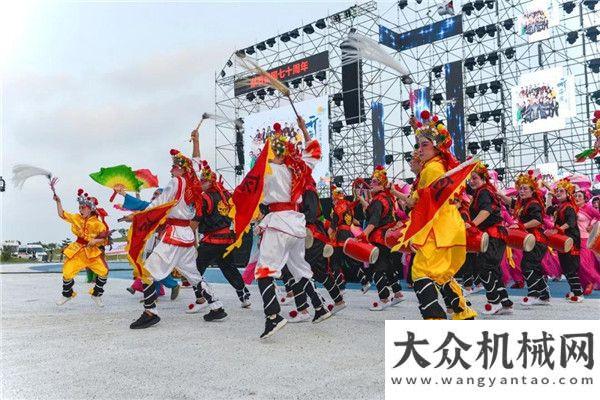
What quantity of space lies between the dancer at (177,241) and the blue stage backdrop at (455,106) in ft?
45.7

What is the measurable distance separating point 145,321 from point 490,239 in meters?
3.91

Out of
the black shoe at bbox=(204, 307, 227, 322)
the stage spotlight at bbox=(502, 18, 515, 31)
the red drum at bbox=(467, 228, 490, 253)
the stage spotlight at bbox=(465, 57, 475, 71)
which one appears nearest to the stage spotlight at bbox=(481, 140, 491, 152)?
the stage spotlight at bbox=(465, 57, 475, 71)

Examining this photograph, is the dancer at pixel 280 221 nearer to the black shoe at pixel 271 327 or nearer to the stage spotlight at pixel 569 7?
the black shoe at pixel 271 327

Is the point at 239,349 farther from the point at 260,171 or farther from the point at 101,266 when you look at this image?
the point at 101,266

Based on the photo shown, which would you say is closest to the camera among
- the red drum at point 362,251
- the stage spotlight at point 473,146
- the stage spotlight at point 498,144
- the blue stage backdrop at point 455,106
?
the red drum at point 362,251

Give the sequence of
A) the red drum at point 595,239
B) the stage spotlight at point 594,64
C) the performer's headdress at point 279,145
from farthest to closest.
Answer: the stage spotlight at point 594,64 → the red drum at point 595,239 → the performer's headdress at point 279,145

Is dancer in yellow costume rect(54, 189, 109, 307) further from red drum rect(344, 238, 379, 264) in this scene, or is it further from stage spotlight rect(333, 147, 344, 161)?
stage spotlight rect(333, 147, 344, 161)

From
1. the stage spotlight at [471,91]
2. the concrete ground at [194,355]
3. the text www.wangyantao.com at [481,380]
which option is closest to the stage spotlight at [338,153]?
the stage spotlight at [471,91]

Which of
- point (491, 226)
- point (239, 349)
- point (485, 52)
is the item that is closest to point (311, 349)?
point (239, 349)

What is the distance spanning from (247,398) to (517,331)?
1.57 metres

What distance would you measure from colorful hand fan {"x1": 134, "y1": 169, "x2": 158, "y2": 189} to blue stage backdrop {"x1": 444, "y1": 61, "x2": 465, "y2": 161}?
42.7 feet

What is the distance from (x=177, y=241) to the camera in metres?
5.89

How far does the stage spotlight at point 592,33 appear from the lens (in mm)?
19438

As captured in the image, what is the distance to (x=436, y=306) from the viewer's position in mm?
3938
